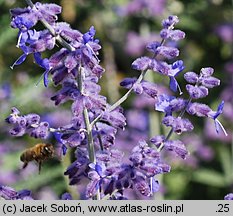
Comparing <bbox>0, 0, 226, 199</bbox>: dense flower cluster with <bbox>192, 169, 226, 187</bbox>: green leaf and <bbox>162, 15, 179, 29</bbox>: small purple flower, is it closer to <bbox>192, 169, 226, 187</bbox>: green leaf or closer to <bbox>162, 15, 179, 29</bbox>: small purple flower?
<bbox>162, 15, 179, 29</bbox>: small purple flower

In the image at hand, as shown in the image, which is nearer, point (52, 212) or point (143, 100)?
point (52, 212)

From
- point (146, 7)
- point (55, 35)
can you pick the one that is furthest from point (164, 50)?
point (146, 7)

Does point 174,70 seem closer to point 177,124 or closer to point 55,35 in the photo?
point 177,124

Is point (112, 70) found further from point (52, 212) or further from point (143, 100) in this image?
point (52, 212)

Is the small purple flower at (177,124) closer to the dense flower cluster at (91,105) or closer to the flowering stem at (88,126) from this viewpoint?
the dense flower cluster at (91,105)

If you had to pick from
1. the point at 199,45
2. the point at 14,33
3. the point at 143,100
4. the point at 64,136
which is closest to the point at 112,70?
the point at 143,100

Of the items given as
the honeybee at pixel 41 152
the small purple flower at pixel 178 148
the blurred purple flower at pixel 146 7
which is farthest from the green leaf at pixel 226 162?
the small purple flower at pixel 178 148

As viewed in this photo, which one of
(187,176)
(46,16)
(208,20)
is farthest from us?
(208,20)
